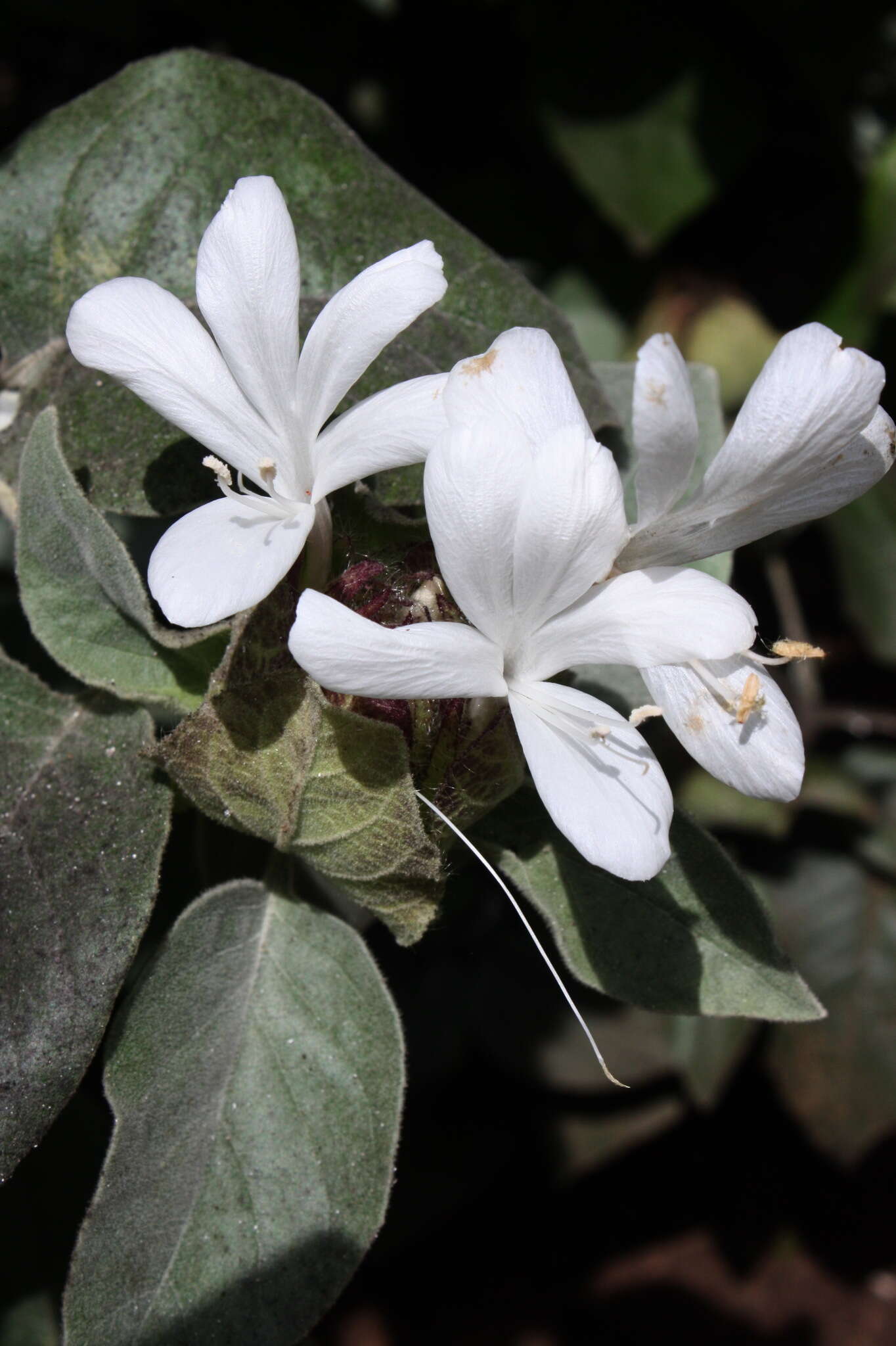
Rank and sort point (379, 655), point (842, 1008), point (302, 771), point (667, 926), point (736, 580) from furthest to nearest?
point (842, 1008), point (736, 580), point (667, 926), point (302, 771), point (379, 655)

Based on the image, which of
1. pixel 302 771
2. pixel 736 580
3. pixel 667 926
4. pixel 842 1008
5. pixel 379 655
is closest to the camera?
pixel 379 655

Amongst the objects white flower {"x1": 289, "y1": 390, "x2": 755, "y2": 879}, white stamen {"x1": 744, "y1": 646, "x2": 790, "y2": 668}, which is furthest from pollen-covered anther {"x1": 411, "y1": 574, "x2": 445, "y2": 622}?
white stamen {"x1": 744, "y1": 646, "x2": 790, "y2": 668}

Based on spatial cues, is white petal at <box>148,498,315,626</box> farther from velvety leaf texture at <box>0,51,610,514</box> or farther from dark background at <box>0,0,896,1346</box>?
dark background at <box>0,0,896,1346</box>

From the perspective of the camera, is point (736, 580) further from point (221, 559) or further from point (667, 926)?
point (221, 559)

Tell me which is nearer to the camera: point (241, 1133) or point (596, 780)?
point (596, 780)

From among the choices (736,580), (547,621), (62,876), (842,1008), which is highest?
(547,621)

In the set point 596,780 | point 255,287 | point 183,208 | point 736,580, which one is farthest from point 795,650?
point 736,580

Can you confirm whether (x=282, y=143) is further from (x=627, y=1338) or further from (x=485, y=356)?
(x=627, y=1338)
